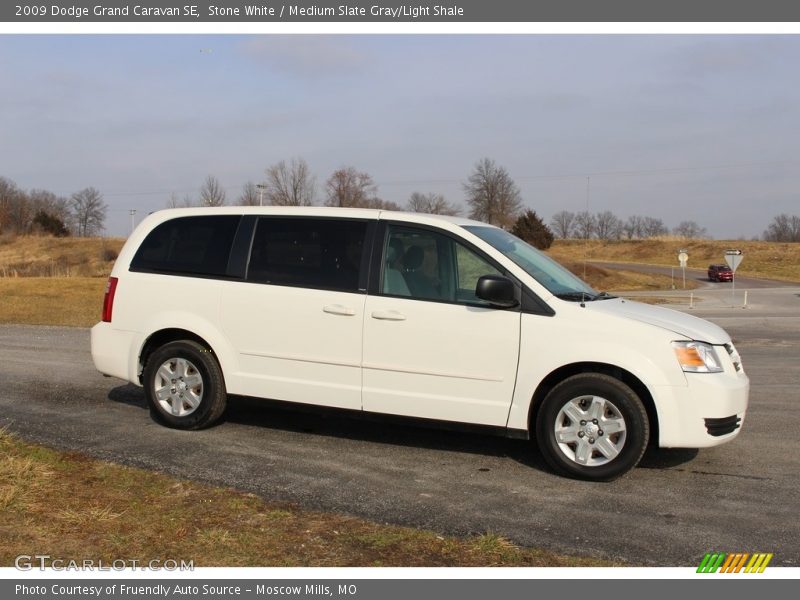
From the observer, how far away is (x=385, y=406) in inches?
243

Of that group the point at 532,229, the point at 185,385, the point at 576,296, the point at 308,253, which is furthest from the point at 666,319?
the point at 532,229

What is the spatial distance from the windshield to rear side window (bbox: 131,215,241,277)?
86.1 inches

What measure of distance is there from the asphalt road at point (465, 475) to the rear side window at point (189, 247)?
4.20 ft

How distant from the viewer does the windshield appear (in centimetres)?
610

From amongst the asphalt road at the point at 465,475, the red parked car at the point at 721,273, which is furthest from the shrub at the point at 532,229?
the asphalt road at the point at 465,475

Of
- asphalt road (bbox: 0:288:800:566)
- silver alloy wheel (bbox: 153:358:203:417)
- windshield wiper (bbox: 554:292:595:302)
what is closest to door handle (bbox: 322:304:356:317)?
asphalt road (bbox: 0:288:800:566)

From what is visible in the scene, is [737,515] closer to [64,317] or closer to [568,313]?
[568,313]

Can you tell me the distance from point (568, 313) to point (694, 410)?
44.0 inches

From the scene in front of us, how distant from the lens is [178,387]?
22.7ft

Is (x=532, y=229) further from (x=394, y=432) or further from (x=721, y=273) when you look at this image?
(x=394, y=432)

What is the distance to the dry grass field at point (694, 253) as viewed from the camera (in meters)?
85.3

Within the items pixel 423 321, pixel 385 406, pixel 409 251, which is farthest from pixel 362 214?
pixel 385 406

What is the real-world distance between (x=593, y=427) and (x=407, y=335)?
1554mm

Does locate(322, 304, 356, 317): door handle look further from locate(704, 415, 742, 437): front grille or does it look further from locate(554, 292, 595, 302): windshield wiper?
locate(704, 415, 742, 437): front grille
